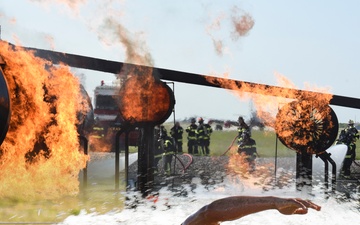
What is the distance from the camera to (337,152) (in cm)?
1384

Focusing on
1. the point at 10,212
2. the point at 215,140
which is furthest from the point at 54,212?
the point at 215,140

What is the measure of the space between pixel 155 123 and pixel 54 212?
8.55 feet

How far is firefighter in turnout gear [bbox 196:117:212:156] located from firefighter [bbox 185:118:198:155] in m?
0.17

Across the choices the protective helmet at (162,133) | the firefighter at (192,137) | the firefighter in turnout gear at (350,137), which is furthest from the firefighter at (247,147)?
the firefighter at (192,137)

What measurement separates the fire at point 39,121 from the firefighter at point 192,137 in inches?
295

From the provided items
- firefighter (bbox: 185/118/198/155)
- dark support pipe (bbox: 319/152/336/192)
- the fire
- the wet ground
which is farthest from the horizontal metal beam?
firefighter (bbox: 185/118/198/155)

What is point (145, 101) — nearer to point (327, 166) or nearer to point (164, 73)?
point (164, 73)

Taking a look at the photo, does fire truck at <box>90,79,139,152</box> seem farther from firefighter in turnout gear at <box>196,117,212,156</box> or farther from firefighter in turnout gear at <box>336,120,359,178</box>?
firefighter in turnout gear at <box>336,120,359,178</box>

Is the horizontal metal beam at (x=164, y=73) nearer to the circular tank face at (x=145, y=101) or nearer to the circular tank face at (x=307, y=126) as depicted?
the circular tank face at (x=145, y=101)

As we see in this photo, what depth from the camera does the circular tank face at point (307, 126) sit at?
28.9ft

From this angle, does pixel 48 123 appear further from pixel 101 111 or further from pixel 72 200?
pixel 101 111

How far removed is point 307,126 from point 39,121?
5093mm

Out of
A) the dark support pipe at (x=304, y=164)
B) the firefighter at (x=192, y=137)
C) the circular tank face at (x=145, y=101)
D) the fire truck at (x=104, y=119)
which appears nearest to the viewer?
the circular tank face at (x=145, y=101)

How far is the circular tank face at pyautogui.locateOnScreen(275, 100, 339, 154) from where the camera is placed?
→ 880cm
